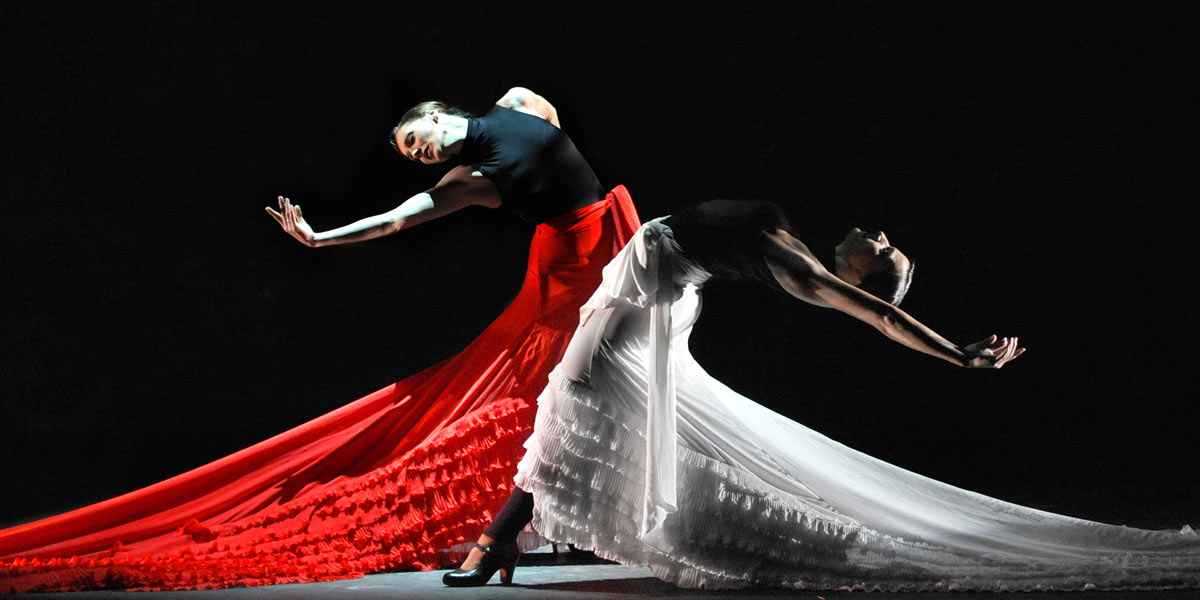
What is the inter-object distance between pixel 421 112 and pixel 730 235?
0.78 m

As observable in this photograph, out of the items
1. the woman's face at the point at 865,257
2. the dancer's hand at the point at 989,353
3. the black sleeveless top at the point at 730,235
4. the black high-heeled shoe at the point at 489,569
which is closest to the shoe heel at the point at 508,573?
the black high-heeled shoe at the point at 489,569

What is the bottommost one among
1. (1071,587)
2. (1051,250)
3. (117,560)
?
(117,560)

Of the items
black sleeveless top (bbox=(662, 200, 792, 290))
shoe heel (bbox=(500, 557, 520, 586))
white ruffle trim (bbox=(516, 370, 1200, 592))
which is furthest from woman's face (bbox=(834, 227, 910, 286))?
shoe heel (bbox=(500, 557, 520, 586))

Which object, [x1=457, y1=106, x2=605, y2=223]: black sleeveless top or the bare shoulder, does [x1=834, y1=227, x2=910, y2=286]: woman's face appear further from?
the bare shoulder

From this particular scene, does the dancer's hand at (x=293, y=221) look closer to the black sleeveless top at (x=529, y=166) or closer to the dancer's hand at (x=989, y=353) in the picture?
the black sleeveless top at (x=529, y=166)

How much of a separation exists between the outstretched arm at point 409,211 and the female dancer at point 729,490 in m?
0.40

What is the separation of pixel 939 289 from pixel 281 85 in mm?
1975

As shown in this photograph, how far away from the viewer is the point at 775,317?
12.5 ft

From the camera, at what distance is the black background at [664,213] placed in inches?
144

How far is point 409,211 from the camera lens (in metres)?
2.69

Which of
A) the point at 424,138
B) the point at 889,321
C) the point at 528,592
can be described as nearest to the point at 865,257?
the point at 889,321

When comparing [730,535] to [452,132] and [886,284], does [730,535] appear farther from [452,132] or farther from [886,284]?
[452,132]

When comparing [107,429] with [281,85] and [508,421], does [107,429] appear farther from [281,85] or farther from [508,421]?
[508,421]

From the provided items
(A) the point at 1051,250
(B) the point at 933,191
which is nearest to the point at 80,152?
(B) the point at 933,191
